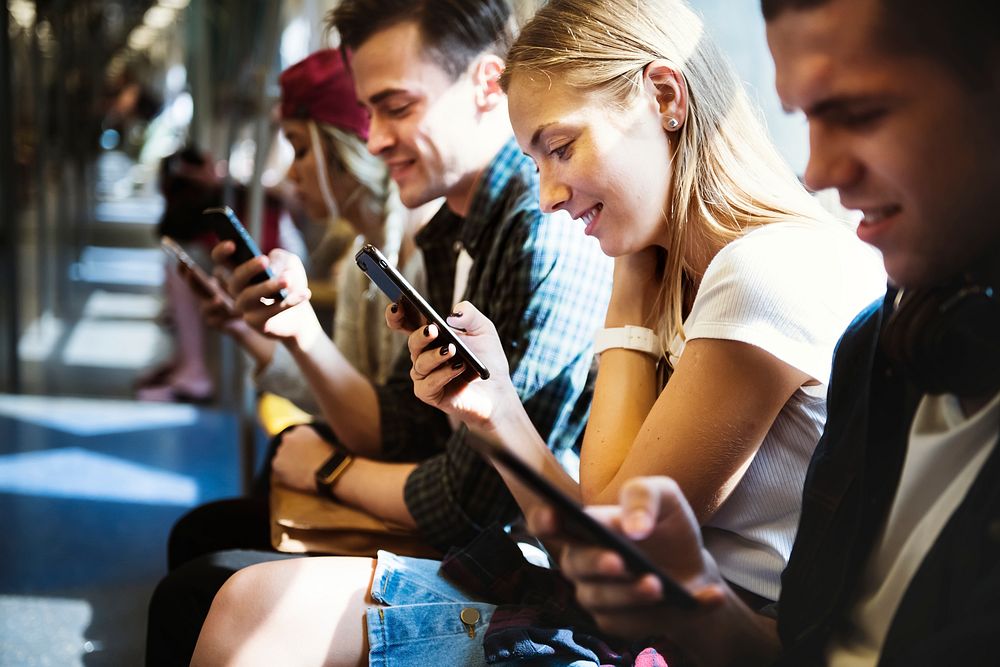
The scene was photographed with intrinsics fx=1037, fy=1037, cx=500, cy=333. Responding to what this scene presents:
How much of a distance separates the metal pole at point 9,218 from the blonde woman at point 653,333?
4515mm

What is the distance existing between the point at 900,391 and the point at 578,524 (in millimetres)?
284

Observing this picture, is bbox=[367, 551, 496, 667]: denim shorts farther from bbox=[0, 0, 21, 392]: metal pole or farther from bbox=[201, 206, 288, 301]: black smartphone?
bbox=[0, 0, 21, 392]: metal pole

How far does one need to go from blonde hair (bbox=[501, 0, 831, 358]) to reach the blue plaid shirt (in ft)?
0.95

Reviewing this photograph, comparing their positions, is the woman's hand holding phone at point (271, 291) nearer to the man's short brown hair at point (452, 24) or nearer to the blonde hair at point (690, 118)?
the man's short brown hair at point (452, 24)

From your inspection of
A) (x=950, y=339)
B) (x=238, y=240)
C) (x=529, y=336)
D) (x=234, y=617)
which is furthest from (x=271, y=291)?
A: (x=950, y=339)

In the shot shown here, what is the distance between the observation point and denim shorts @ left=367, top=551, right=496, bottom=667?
4.14ft

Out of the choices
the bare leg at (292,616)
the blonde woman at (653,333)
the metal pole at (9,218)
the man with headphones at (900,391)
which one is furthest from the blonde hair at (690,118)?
the metal pole at (9,218)

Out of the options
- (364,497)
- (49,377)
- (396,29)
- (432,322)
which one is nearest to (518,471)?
(432,322)

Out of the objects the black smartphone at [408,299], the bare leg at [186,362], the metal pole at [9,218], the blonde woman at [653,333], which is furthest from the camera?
the bare leg at [186,362]

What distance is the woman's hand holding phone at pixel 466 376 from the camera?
1298 millimetres

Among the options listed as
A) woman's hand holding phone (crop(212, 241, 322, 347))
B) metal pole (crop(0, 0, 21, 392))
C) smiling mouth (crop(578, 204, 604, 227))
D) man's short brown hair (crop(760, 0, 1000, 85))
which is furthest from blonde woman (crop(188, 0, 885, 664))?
metal pole (crop(0, 0, 21, 392))

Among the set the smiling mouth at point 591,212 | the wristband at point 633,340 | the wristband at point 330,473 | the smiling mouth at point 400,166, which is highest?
the smiling mouth at point 400,166

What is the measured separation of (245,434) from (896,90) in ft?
9.69

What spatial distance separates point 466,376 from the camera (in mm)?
1319
